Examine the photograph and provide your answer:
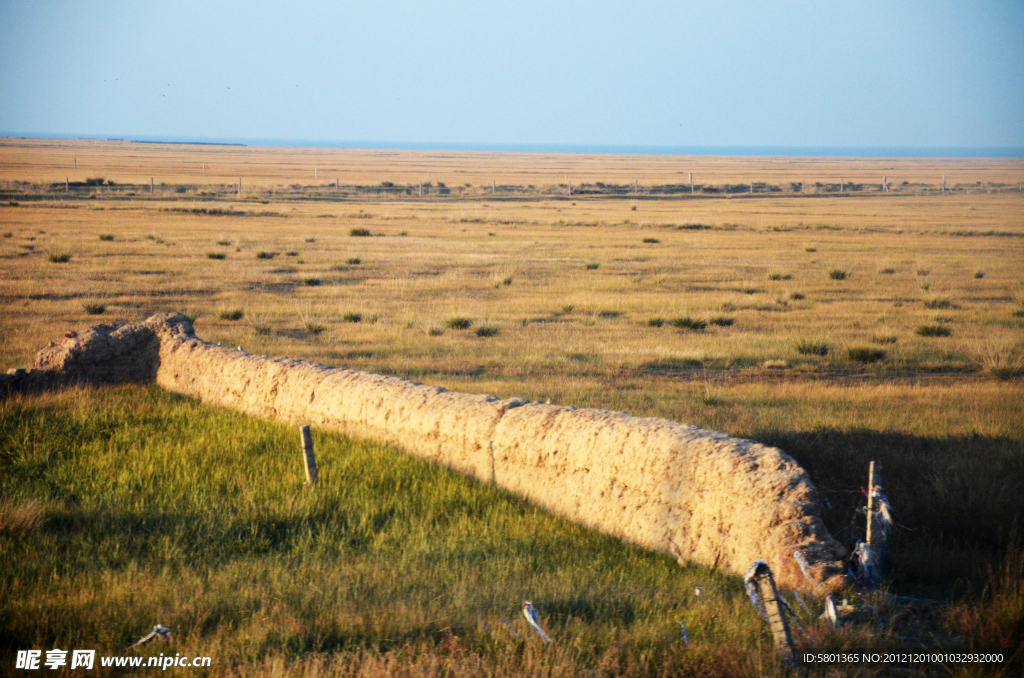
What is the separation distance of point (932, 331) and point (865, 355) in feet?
12.3

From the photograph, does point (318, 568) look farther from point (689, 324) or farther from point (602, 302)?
point (602, 302)

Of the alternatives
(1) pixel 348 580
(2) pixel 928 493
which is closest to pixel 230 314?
(1) pixel 348 580

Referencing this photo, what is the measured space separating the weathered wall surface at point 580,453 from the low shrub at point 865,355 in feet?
30.8

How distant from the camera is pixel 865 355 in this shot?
612 inches

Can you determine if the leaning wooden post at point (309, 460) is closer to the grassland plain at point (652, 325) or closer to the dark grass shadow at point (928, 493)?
the grassland plain at point (652, 325)

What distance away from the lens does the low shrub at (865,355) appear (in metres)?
15.5

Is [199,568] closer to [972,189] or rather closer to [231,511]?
[231,511]

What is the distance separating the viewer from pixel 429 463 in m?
8.41

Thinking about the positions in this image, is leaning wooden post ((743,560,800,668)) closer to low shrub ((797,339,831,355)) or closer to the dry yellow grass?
the dry yellow grass

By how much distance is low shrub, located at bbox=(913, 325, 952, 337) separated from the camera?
18125 millimetres

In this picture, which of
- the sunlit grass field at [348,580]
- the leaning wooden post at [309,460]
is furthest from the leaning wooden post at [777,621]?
the leaning wooden post at [309,460]

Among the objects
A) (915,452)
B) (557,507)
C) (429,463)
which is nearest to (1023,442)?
(915,452)

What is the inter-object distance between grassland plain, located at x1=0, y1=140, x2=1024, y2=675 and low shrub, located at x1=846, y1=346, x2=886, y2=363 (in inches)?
1.5

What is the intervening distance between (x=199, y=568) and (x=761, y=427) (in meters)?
6.33
